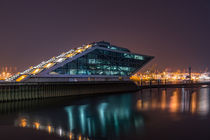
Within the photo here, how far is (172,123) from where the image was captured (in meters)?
19.7

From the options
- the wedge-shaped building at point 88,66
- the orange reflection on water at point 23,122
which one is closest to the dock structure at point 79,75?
the wedge-shaped building at point 88,66

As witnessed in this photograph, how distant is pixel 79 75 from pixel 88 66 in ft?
12.4

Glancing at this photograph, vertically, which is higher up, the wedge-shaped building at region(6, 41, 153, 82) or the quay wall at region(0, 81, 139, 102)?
the wedge-shaped building at region(6, 41, 153, 82)

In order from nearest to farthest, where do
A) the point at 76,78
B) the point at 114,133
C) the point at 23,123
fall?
the point at 114,133, the point at 23,123, the point at 76,78

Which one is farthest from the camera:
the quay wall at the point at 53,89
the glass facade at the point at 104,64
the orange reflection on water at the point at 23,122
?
the glass facade at the point at 104,64

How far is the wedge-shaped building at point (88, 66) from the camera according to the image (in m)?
44.3

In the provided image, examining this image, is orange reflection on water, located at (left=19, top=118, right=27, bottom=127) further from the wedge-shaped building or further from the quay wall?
the wedge-shaped building

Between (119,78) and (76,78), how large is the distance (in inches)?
603

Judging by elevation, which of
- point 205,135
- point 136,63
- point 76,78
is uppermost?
point 136,63

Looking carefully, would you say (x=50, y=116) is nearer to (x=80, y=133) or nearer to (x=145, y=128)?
(x=80, y=133)

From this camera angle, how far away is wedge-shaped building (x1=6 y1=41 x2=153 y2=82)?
44.3m

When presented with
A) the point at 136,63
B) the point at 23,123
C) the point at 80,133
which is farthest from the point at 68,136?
the point at 136,63

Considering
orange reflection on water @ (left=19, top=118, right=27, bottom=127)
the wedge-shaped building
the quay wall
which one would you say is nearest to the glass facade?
the wedge-shaped building

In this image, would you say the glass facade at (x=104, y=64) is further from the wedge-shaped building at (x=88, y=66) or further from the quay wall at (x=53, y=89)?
the quay wall at (x=53, y=89)
